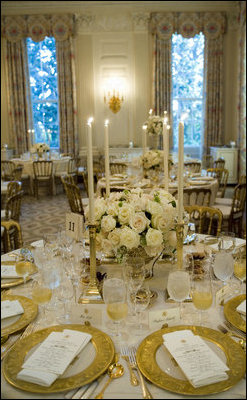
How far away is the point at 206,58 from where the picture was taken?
29.7 feet

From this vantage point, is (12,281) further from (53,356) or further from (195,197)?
(195,197)

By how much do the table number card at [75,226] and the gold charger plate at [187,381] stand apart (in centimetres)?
62

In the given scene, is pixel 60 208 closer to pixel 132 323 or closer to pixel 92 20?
pixel 92 20

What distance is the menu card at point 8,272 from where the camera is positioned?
1.82 m

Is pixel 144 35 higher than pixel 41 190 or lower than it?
higher

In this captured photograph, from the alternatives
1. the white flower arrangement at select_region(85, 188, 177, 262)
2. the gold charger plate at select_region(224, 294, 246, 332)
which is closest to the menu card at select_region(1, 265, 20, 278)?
the white flower arrangement at select_region(85, 188, 177, 262)

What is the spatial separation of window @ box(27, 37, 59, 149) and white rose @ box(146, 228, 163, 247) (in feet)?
28.2

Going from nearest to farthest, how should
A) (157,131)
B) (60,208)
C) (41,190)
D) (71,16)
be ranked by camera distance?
(157,131)
(60,208)
(41,190)
(71,16)

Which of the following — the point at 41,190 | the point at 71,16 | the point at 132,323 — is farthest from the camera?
the point at 71,16

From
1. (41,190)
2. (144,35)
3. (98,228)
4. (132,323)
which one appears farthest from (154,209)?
(144,35)

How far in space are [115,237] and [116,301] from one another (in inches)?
13.2

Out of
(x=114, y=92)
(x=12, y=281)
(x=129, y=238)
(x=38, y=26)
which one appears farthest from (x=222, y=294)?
(x=38, y=26)

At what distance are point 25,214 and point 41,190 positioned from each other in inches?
71.0

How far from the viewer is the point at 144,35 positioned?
8.88m
